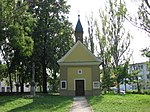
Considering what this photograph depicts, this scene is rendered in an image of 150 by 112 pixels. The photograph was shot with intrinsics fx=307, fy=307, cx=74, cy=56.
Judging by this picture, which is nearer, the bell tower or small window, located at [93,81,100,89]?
small window, located at [93,81,100,89]

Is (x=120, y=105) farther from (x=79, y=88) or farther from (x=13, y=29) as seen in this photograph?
(x=79, y=88)

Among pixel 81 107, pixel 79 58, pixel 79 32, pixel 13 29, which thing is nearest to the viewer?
pixel 81 107

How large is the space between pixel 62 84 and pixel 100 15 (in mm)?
16432

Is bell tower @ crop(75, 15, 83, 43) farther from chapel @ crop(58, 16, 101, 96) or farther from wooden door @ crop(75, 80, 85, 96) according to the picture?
wooden door @ crop(75, 80, 85, 96)

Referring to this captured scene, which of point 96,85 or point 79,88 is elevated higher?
point 96,85

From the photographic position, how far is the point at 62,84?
38.4 metres

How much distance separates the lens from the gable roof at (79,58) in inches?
1519

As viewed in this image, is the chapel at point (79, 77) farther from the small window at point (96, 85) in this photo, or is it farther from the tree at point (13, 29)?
the tree at point (13, 29)

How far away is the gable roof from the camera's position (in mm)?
38594

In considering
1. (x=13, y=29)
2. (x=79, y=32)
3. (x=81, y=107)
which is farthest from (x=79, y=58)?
(x=81, y=107)

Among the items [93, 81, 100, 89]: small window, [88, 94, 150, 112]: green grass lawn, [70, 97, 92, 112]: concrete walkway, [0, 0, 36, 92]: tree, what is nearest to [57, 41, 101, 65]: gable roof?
[93, 81, 100, 89]: small window

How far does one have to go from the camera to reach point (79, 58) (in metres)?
38.9

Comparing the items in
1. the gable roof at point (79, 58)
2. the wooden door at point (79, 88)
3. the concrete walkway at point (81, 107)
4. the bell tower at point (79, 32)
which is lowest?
the concrete walkway at point (81, 107)

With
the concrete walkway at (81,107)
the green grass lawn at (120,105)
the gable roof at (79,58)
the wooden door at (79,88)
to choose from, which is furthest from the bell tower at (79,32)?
the concrete walkway at (81,107)
